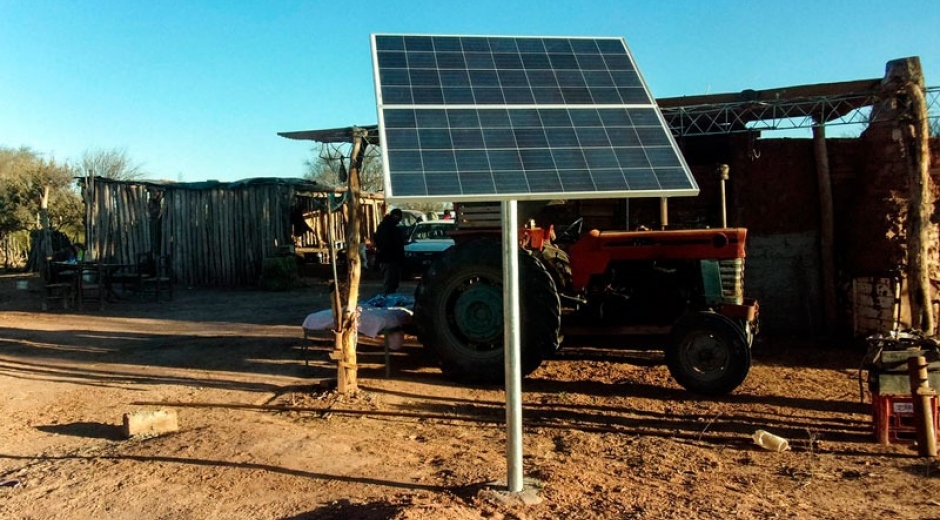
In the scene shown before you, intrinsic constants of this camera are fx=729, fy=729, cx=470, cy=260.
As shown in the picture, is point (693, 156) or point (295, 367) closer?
point (295, 367)

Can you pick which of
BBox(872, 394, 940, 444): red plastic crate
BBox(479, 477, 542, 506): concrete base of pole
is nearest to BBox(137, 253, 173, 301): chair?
BBox(479, 477, 542, 506): concrete base of pole

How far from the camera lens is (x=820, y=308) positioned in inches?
451

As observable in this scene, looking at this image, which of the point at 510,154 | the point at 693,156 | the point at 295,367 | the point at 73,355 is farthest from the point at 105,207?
the point at 510,154

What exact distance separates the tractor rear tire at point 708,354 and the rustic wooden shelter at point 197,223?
1435cm

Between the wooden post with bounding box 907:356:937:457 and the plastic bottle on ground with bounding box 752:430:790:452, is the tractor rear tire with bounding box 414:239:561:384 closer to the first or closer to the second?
the plastic bottle on ground with bounding box 752:430:790:452

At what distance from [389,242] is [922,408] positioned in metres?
8.84

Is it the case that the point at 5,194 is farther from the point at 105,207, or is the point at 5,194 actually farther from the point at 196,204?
the point at 196,204

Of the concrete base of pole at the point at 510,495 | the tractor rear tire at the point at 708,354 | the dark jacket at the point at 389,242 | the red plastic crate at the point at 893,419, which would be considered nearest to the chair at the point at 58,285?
the dark jacket at the point at 389,242

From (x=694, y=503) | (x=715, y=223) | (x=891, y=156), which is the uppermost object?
(x=891, y=156)

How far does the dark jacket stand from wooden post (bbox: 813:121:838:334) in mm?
6849

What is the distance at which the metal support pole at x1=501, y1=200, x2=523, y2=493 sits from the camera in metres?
4.46

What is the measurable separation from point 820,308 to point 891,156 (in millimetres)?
2520

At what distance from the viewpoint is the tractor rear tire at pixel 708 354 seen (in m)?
7.53

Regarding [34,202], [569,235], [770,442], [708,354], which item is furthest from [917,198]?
[34,202]
